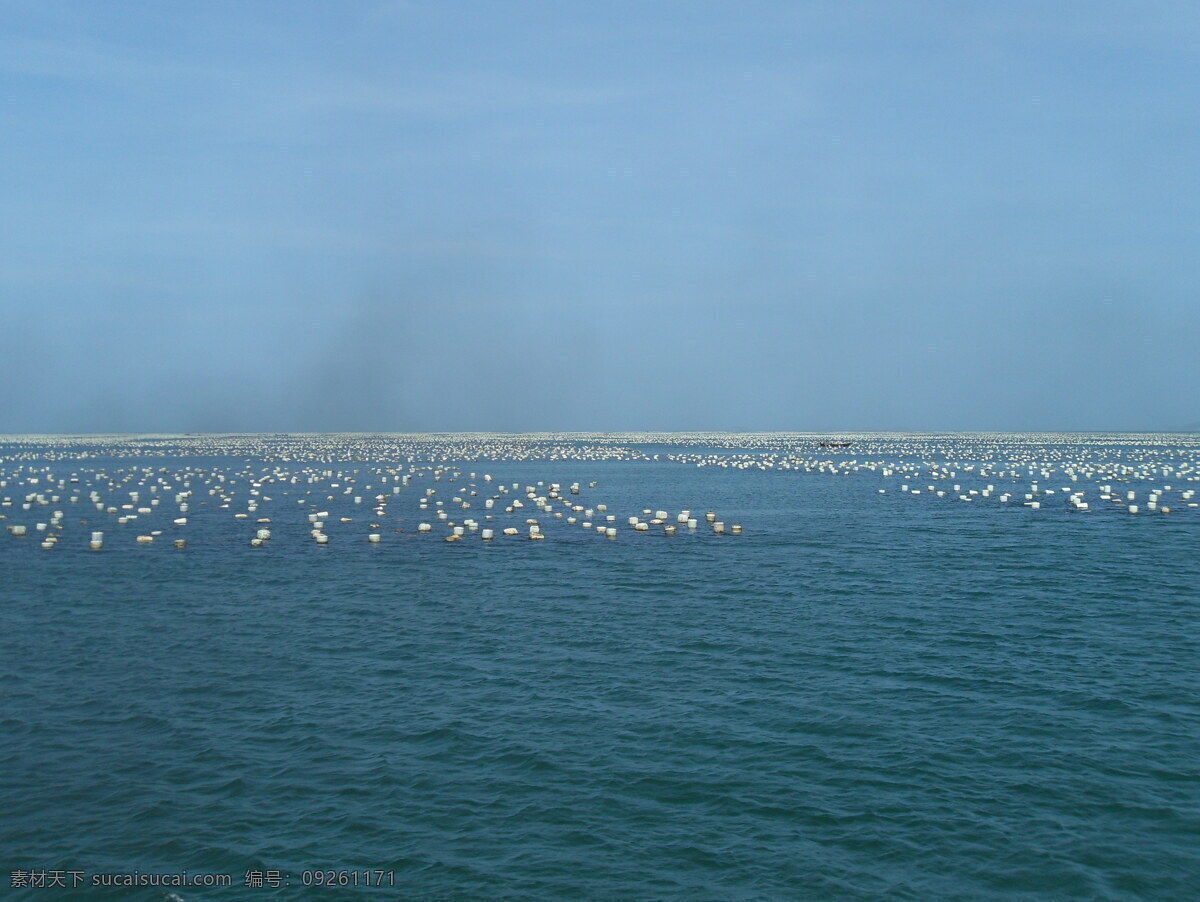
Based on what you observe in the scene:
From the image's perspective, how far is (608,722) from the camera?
2508cm

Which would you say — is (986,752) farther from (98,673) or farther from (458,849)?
(98,673)

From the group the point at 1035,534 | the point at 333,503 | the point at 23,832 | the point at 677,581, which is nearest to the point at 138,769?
the point at 23,832

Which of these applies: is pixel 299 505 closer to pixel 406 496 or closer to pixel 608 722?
pixel 406 496

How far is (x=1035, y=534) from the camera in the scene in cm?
6297

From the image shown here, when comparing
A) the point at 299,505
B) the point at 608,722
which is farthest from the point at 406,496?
the point at 608,722

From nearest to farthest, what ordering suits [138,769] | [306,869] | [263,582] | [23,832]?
1. [306,869]
2. [23,832]
3. [138,769]
4. [263,582]

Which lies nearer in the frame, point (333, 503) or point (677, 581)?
point (677, 581)

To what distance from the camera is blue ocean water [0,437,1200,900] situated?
699 inches

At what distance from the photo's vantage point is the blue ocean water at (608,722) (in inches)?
699

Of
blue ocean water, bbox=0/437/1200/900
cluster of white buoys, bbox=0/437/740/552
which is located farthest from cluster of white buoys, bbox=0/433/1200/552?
blue ocean water, bbox=0/437/1200/900

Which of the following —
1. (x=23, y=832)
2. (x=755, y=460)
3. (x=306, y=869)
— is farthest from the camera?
(x=755, y=460)

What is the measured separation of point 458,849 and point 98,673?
17.0m

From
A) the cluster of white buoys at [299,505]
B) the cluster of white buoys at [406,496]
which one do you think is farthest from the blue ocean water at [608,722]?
the cluster of white buoys at [406,496]

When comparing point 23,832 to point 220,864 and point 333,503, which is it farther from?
point 333,503
